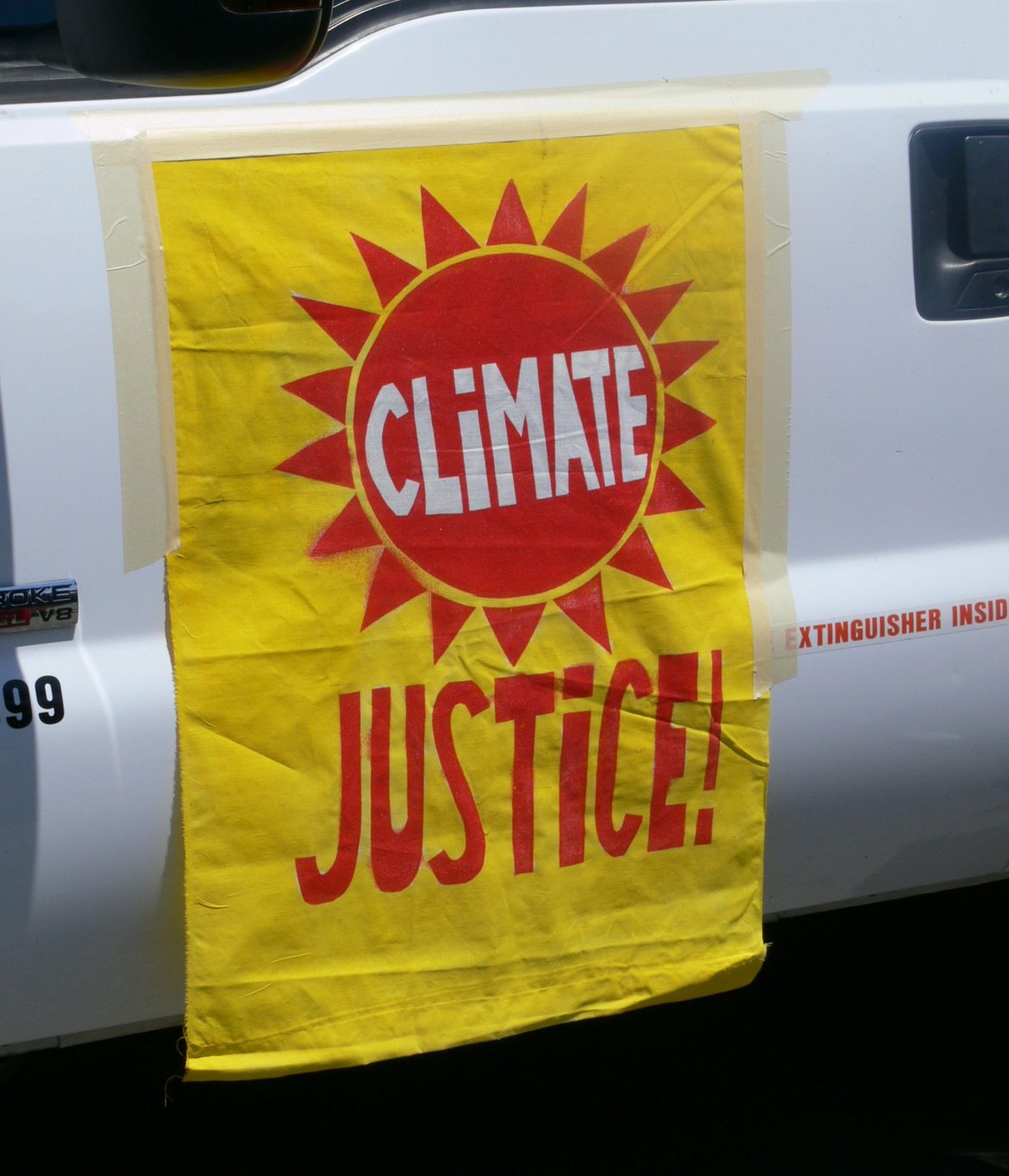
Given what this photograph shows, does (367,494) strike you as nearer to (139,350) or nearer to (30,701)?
(139,350)

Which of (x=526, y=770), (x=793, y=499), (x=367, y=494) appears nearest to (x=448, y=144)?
(x=367, y=494)

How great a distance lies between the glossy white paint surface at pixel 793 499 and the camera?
5.51 feet

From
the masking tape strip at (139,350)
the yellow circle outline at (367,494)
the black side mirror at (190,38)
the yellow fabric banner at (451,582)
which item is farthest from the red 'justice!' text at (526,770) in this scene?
the black side mirror at (190,38)

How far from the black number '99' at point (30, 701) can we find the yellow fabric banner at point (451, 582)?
0.15m

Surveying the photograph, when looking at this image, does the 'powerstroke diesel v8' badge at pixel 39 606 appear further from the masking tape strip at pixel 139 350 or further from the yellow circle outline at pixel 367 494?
the yellow circle outline at pixel 367 494

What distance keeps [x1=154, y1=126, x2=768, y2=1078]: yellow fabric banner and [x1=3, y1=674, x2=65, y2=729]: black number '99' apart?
0.15m

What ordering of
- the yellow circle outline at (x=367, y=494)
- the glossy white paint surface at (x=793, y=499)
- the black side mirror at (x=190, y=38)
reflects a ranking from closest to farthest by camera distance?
1. the black side mirror at (x=190, y=38)
2. the glossy white paint surface at (x=793, y=499)
3. the yellow circle outline at (x=367, y=494)

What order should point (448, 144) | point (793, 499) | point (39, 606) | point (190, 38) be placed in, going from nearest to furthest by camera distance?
1. point (190, 38)
2. point (39, 606)
3. point (448, 144)
4. point (793, 499)

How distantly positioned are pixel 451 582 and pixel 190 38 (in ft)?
2.45

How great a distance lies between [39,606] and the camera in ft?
5.60

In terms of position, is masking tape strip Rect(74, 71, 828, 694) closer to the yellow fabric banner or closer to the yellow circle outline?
the yellow fabric banner

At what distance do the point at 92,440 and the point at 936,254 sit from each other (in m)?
1.21

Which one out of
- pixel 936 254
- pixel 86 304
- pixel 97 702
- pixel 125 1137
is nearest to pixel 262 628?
pixel 97 702

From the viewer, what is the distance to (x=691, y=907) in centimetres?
207
